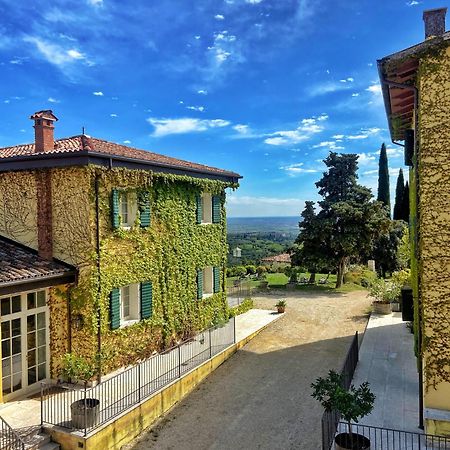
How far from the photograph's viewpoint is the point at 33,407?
10844 millimetres

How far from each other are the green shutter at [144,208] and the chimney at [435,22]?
979 centimetres

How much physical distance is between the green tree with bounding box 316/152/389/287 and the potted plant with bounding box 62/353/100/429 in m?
20.7

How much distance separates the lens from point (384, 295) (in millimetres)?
22938

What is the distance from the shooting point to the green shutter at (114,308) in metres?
13.3

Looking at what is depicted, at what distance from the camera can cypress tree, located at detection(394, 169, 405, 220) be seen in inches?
1880

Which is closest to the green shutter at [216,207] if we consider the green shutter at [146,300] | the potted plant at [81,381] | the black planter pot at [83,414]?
the green shutter at [146,300]

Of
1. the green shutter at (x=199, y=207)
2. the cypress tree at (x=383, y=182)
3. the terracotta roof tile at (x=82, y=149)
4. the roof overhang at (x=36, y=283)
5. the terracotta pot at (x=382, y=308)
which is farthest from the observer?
the cypress tree at (x=383, y=182)

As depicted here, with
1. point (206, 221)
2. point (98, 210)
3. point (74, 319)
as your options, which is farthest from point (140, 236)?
point (206, 221)

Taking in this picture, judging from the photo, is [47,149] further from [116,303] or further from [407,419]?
[407,419]

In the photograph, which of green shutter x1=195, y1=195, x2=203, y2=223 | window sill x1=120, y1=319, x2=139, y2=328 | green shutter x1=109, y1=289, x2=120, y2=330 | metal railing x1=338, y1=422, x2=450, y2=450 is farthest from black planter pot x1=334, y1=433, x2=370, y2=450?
green shutter x1=195, y1=195, x2=203, y2=223

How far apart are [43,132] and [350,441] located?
1235 cm

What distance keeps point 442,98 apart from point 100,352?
1148 cm

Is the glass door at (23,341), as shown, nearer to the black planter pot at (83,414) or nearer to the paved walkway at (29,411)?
the paved walkway at (29,411)

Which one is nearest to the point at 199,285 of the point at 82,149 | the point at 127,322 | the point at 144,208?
the point at 127,322
